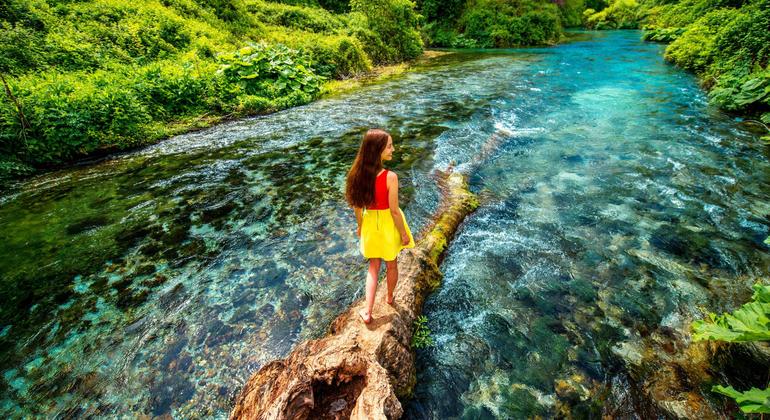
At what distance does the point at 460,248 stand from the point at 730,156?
7.51m

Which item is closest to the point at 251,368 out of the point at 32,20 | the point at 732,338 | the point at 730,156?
the point at 732,338

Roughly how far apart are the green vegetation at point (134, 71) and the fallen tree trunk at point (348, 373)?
973 cm

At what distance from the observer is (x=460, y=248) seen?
575 cm

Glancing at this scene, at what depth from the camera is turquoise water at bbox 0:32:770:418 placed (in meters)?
3.81

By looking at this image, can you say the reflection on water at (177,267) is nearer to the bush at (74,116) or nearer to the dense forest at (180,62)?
the bush at (74,116)

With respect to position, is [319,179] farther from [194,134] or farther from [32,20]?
[32,20]

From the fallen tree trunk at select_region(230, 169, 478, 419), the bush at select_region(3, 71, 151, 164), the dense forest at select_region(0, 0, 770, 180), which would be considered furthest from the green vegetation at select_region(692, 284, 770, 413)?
the bush at select_region(3, 71, 151, 164)

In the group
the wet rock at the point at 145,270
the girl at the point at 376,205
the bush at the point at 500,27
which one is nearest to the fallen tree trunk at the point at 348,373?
the girl at the point at 376,205

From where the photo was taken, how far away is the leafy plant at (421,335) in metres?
4.09

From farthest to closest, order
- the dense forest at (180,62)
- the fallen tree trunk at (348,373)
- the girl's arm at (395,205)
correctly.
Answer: the dense forest at (180,62)
the girl's arm at (395,205)
the fallen tree trunk at (348,373)

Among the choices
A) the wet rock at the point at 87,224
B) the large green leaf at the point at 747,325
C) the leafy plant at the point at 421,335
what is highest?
the large green leaf at the point at 747,325

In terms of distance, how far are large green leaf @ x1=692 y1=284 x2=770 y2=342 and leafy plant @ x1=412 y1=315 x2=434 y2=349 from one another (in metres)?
2.50

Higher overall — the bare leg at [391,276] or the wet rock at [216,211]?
the bare leg at [391,276]

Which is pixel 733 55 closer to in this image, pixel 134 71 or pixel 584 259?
pixel 584 259
